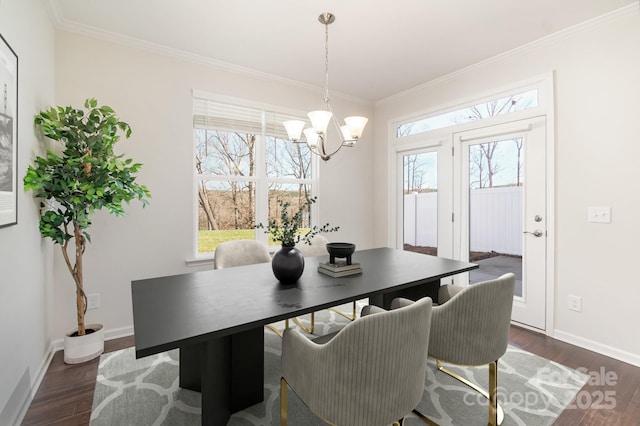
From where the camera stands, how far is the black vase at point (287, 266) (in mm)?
1800

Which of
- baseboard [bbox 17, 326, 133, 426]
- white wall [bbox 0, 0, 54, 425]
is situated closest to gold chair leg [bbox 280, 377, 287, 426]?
white wall [bbox 0, 0, 54, 425]

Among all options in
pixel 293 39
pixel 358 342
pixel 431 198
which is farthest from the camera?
pixel 431 198

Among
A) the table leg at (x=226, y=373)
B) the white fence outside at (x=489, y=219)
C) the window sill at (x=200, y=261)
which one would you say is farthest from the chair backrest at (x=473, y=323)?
the window sill at (x=200, y=261)

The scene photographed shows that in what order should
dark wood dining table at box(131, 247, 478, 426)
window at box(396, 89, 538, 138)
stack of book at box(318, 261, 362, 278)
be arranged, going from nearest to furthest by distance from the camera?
dark wood dining table at box(131, 247, 478, 426) → stack of book at box(318, 261, 362, 278) → window at box(396, 89, 538, 138)

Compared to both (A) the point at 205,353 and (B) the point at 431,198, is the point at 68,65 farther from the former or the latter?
(B) the point at 431,198

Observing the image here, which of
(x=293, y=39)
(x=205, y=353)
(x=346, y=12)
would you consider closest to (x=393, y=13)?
(x=346, y=12)

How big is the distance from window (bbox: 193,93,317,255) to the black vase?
1814 millimetres

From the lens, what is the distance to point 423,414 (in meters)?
1.78

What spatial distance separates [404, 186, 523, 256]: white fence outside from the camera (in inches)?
124

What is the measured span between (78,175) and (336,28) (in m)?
2.30

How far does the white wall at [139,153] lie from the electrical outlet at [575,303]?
358cm

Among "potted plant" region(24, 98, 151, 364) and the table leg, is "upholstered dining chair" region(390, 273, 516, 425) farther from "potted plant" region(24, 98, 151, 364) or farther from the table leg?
"potted plant" region(24, 98, 151, 364)

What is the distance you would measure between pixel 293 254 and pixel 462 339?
0.97 m

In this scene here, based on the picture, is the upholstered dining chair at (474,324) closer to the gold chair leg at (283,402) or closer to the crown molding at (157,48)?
the gold chair leg at (283,402)
